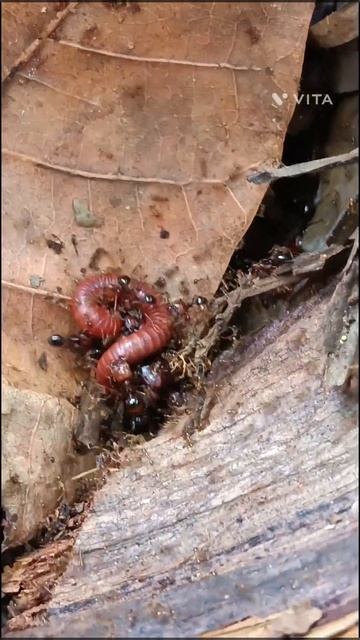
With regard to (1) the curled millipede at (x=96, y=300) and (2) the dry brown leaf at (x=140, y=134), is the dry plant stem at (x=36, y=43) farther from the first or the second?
(1) the curled millipede at (x=96, y=300)

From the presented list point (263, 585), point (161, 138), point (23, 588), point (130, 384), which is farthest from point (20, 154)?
point (263, 585)

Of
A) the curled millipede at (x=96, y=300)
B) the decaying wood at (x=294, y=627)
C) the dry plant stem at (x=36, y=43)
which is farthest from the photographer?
the curled millipede at (x=96, y=300)

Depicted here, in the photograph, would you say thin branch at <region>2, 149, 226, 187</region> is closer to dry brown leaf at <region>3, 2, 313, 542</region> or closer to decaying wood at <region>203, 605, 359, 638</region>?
dry brown leaf at <region>3, 2, 313, 542</region>

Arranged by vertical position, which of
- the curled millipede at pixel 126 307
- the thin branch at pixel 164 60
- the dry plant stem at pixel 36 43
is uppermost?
the dry plant stem at pixel 36 43

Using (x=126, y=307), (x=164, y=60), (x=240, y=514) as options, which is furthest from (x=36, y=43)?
(x=240, y=514)

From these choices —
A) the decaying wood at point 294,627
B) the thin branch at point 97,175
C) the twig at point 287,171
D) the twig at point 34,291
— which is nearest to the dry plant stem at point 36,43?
the thin branch at point 97,175

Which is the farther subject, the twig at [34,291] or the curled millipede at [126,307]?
the curled millipede at [126,307]

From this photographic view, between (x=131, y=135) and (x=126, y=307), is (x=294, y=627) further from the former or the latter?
(x=131, y=135)
